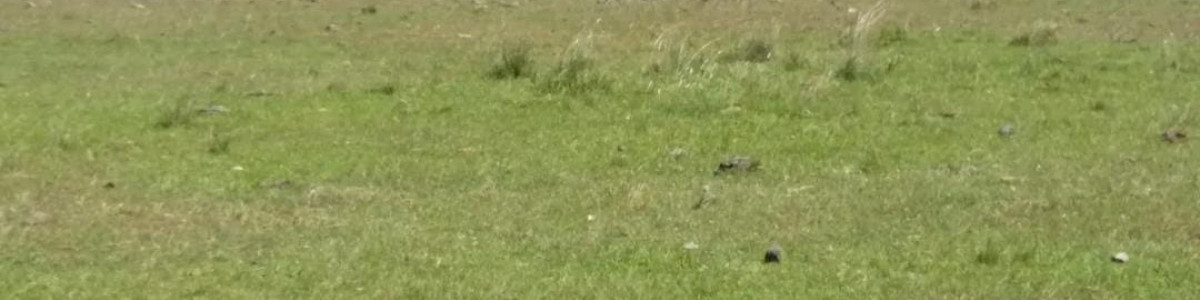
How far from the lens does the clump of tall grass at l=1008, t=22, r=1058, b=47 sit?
14.5 metres

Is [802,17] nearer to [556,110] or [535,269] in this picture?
[556,110]

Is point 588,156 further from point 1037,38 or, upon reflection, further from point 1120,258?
point 1037,38

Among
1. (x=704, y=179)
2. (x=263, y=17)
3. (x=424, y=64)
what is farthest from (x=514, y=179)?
(x=263, y=17)

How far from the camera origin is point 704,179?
9.03 meters

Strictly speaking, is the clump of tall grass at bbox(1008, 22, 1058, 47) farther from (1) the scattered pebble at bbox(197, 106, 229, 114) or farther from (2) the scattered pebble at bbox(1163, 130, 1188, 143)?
(1) the scattered pebble at bbox(197, 106, 229, 114)

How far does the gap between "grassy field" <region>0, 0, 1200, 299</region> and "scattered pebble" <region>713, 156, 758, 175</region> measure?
0.12 metres

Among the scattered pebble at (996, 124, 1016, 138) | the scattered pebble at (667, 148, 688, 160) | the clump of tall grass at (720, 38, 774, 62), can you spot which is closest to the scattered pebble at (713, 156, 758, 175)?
the scattered pebble at (667, 148, 688, 160)

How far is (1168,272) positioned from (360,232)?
2813 mm

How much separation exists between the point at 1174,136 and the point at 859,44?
3463 mm

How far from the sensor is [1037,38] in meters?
14.6

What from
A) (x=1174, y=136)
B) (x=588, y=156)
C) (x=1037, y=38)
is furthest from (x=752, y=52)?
(x=588, y=156)

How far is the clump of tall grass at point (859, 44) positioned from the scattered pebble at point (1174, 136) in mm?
2531

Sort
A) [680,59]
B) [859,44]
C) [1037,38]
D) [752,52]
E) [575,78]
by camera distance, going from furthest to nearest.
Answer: [1037,38], [752,52], [859,44], [680,59], [575,78]

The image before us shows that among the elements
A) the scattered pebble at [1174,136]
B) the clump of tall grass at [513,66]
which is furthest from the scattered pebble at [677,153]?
the clump of tall grass at [513,66]
